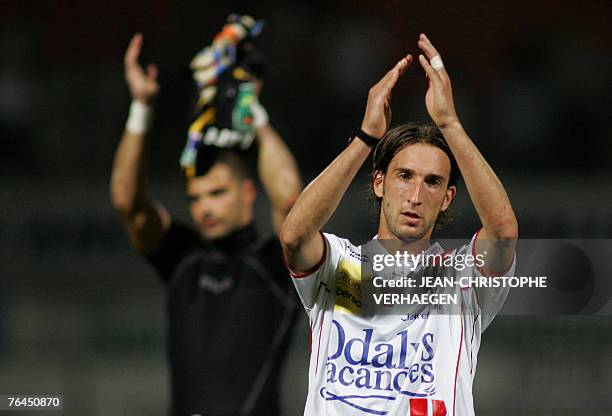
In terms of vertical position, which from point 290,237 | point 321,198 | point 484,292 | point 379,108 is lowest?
point 484,292

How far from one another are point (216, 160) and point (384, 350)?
2.07 metres

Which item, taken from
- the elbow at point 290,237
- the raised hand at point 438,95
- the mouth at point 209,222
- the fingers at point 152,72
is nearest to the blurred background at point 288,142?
the fingers at point 152,72

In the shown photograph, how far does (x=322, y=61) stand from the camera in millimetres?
5109

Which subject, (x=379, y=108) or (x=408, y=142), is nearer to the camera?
(x=379, y=108)

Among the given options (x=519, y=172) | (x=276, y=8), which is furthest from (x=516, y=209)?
(x=276, y=8)

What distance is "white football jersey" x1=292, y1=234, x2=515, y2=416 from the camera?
3.35 metres

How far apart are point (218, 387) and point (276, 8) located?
6.59ft

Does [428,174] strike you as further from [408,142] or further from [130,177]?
[130,177]

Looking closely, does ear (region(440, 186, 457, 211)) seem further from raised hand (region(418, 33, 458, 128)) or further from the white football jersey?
raised hand (region(418, 33, 458, 128))

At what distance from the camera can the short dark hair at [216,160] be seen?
5.16m

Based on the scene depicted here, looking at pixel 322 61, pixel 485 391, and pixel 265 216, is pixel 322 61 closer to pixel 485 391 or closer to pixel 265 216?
pixel 265 216

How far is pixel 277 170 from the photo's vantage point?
5094mm

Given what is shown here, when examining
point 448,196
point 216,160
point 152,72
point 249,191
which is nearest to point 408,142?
point 448,196

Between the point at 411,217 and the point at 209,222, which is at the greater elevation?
the point at 209,222
